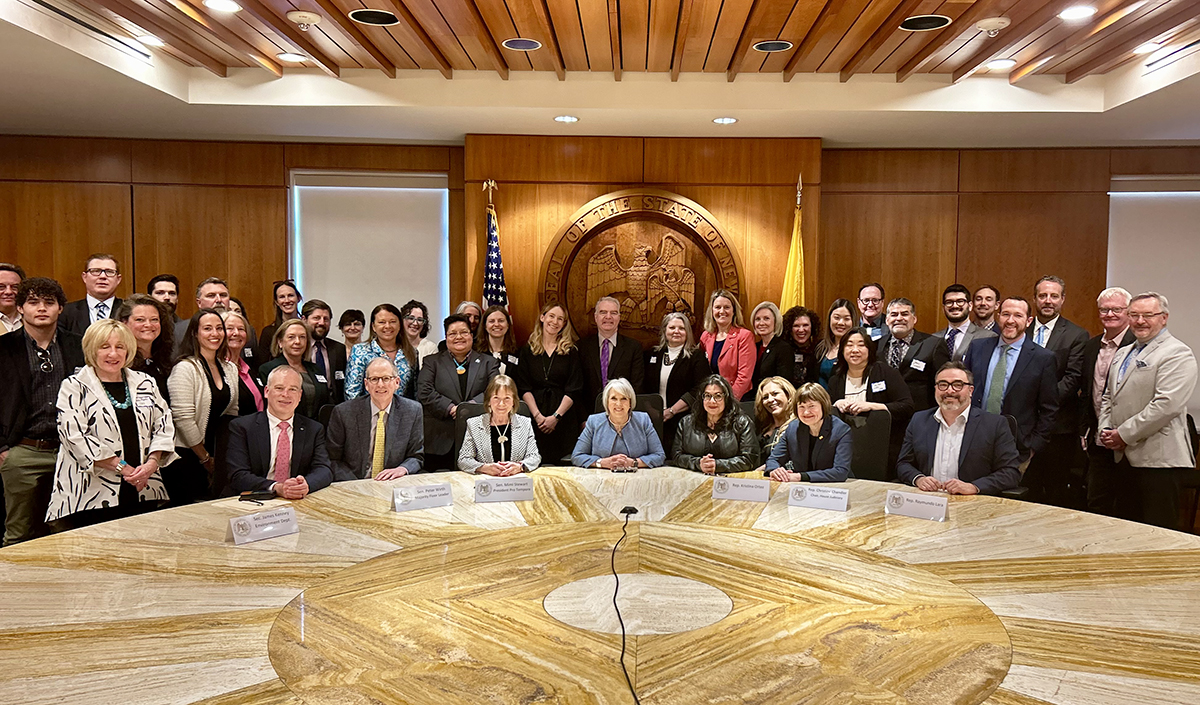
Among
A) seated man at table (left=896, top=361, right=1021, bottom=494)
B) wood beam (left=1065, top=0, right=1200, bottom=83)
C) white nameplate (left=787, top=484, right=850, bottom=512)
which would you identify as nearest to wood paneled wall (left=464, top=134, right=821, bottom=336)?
wood beam (left=1065, top=0, right=1200, bottom=83)

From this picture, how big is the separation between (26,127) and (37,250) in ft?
3.70

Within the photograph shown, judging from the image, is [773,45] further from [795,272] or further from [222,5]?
[222,5]

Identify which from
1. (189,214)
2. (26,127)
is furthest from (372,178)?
(26,127)

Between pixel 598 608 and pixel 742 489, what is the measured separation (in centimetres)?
132

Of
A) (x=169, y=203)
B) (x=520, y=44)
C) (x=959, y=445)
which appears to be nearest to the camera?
(x=959, y=445)

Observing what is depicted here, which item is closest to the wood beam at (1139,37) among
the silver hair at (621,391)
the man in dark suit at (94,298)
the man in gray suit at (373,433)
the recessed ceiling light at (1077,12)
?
the recessed ceiling light at (1077,12)

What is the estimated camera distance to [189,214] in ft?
24.5

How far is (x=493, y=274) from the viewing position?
22.5 feet

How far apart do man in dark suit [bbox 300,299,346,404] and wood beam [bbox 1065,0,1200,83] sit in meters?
5.30

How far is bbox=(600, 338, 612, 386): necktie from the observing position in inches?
228

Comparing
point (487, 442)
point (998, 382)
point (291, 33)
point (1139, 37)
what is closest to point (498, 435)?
point (487, 442)

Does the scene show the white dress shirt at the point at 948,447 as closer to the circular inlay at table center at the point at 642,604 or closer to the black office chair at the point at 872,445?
the black office chair at the point at 872,445

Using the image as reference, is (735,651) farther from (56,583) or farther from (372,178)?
(372,178)

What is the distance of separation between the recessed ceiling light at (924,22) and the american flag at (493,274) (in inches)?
143
